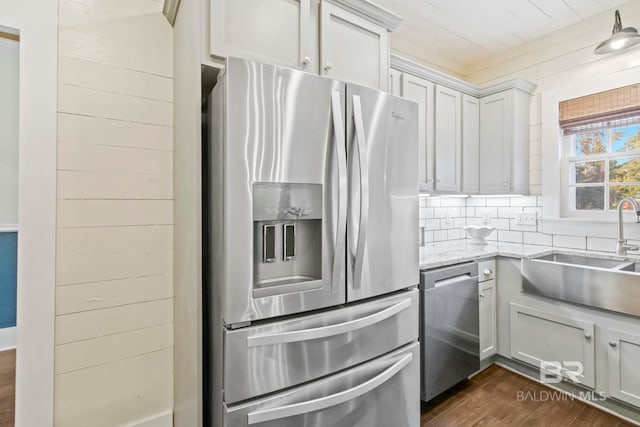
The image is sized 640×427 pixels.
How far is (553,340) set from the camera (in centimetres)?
210

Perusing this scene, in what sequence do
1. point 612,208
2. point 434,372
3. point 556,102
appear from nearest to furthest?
point 434,372 < point 612,208 < point 556,102

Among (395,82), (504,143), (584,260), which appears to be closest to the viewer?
(395,82)

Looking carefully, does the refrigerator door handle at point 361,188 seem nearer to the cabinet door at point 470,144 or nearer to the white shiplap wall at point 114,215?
the white shiplap wall at point 114,215

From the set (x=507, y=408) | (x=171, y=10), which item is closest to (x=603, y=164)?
(x=507, y=408)

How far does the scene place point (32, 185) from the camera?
1340mm

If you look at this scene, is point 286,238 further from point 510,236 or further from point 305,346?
point 510,236

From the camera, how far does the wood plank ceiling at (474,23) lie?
2.26 meters

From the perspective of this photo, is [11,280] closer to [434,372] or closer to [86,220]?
[86,220]

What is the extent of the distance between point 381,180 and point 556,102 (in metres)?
2.29

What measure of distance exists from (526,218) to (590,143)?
0.76 metres

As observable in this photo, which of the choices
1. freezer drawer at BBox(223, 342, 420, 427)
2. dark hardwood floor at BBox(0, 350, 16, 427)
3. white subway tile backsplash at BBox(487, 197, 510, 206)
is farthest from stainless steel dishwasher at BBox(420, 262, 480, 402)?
dark hardwood floor at BBox(0, 350, 16, 427)

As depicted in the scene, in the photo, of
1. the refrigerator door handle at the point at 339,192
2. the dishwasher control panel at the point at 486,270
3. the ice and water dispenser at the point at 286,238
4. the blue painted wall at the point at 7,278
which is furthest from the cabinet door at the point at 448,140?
the blue painted wall at the point at 7,278

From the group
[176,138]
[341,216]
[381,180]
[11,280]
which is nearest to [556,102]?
[381,180]

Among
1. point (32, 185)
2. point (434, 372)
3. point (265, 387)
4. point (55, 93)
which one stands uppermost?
point (55, 93)
